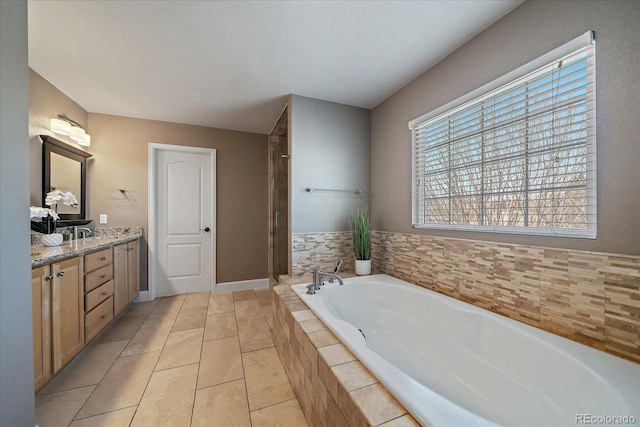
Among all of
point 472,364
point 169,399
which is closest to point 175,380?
point 169,399

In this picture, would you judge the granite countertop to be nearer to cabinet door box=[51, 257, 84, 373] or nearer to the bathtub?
cabinet door box=[51, 257, 84, 373]

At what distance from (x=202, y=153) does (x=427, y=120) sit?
9.40ft

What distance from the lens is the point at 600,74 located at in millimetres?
1074

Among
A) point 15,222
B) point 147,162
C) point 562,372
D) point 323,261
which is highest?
point 147,162

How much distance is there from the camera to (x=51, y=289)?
1427 mm

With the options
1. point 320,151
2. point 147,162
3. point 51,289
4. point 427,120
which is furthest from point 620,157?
point 147,162

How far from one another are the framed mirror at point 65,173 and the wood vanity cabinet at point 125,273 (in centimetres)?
54

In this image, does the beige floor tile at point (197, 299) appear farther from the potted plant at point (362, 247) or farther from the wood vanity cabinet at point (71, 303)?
the potted plant at point (362, 247)

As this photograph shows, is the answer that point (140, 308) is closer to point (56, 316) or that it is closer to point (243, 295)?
point (243, 295)

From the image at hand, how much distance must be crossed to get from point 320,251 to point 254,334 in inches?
39.3

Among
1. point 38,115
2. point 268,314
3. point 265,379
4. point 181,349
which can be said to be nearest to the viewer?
point 265,379

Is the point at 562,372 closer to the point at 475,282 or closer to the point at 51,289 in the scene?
the point at 475,282

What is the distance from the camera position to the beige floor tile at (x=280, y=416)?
1238 mm

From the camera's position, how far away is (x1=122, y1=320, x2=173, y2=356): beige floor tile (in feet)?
6.23
